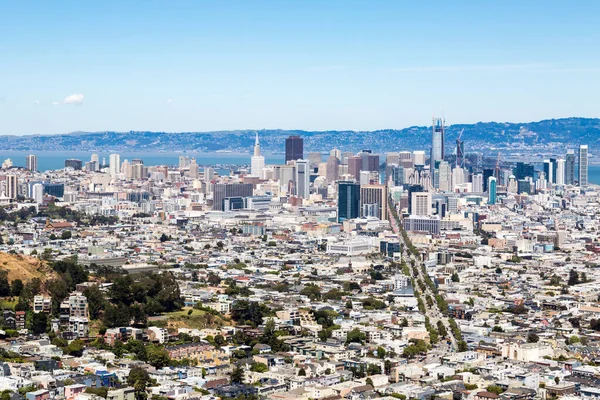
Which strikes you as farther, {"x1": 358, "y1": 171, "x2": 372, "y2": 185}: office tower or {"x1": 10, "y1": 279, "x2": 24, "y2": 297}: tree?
{"x1": 358, "y1": 171, "x2": 372, "y2": 185}: office tower

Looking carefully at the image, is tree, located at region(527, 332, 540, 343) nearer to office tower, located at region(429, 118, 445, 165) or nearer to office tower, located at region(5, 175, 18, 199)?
office tower, located at region(5, 175, 18, 199)

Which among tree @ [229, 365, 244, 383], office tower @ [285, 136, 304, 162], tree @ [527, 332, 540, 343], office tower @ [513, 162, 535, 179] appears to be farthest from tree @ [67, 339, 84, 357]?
office tower @ [285, 136, 304, 162]

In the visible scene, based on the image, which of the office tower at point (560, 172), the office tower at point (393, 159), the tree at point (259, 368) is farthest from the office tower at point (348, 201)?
the tree at point (259, 368)

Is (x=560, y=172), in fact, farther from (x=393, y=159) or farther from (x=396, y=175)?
(x=393, y=159)

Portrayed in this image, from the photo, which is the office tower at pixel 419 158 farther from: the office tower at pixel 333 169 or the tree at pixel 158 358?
the tree at pixel 158 358

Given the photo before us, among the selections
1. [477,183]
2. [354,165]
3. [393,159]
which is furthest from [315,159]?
[477,183]
